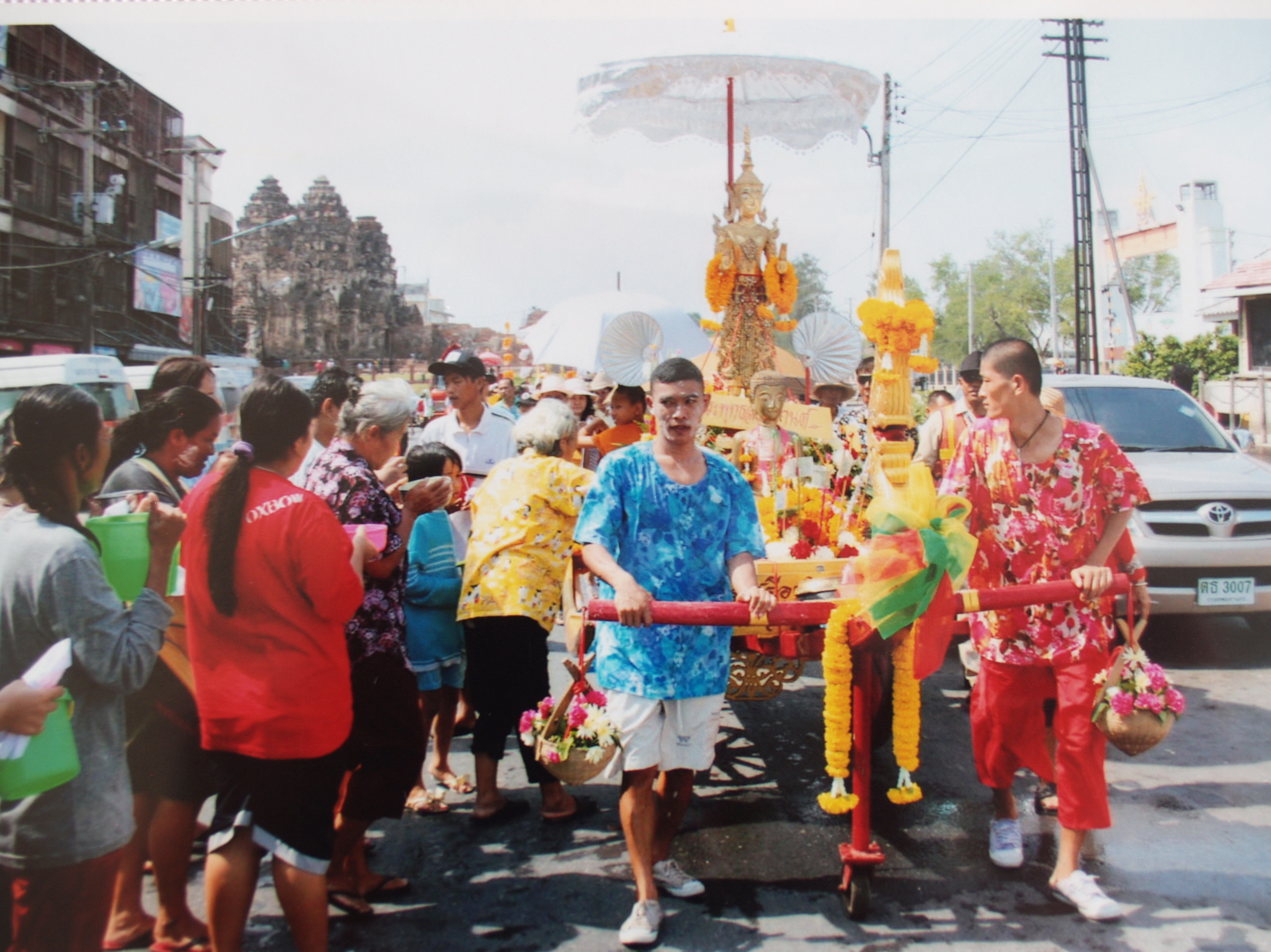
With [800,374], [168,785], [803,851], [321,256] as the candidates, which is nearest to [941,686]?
[803,851]

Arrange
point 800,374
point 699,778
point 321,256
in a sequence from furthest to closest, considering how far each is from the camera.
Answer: point 321,256 < point 800,374 < point 699,778

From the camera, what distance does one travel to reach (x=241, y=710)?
250 cm

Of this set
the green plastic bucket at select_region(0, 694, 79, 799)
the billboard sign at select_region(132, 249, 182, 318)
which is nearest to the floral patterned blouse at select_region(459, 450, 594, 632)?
the green plastic bucket at select_region(0, 694, 79, 799)

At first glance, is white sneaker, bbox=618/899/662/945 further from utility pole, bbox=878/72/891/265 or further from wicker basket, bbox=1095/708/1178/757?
utility pole, bbox=878/72/891/265

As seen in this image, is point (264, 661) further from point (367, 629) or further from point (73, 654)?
point (367, 629)

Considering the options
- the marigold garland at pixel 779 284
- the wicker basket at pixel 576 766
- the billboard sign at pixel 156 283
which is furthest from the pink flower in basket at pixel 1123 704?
the billboard sign at pixel 156 283

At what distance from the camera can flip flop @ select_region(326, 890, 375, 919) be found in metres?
3.14

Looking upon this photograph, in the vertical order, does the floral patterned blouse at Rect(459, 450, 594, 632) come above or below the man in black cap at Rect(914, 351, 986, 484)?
below

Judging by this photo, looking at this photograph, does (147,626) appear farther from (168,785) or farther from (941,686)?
(941,686)

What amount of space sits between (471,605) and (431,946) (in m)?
1.33

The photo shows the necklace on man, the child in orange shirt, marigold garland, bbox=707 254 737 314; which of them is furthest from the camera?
marigold garland, bbox=707 254 737 314

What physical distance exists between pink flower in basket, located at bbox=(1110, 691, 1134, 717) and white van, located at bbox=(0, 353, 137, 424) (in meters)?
9.88

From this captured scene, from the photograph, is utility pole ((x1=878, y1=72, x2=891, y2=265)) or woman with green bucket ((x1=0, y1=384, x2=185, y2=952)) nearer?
woman with green bucket ((x1=0, y1=384, x2=185, y2=952))

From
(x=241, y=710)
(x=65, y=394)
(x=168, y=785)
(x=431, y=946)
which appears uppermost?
(x=65, y=394)
